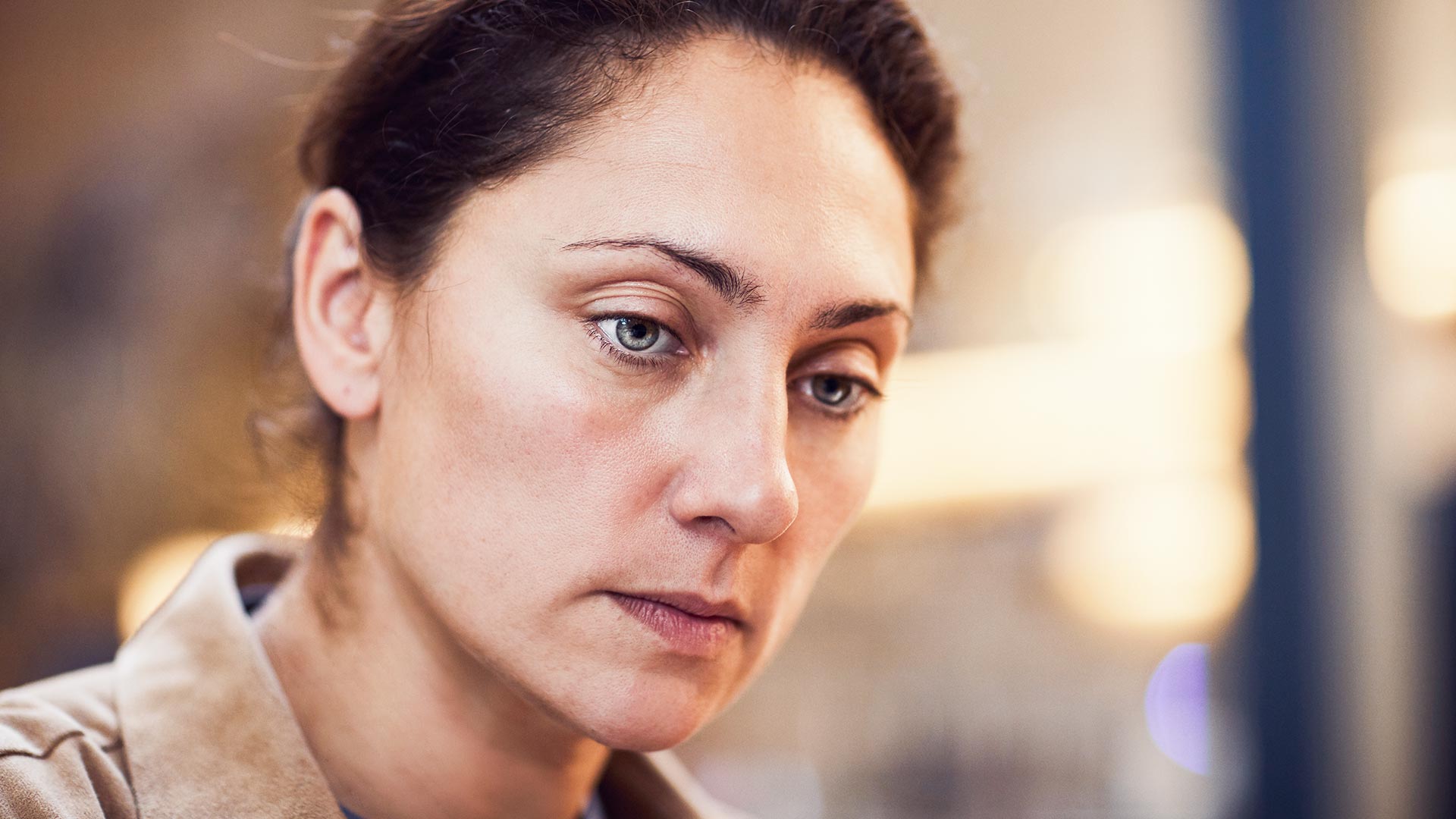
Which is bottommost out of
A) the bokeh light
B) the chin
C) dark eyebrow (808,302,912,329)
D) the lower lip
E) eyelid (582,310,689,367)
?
the chin

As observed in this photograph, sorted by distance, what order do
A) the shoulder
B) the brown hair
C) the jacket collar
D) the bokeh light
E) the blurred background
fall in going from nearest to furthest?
the shoulder → the jacket collar → the brown hair → the blurred background → the bokeh light

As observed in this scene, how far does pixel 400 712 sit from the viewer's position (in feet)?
3.68

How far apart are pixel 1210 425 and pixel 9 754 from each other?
7.00 ft

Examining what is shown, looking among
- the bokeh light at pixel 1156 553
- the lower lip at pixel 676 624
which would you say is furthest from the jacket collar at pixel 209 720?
the bokeh light at pixel 1156 553

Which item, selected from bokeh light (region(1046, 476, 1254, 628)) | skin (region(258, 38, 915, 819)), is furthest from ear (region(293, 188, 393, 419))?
bokeh light (region(1046, 476, 1254, 628))

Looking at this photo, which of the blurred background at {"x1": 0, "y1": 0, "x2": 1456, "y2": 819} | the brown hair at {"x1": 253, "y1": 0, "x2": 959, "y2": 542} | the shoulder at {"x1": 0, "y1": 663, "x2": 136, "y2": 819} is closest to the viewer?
the shoulder at {"x1": 0, "y1": 663, "x2": 136, "y2": 819}

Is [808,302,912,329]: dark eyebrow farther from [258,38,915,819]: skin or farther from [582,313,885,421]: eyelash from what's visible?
[582,313,885,421]: eyelash

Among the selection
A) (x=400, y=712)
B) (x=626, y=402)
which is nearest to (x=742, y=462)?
(x=626, y=402)

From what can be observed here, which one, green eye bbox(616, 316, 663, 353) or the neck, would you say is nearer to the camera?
green eye bbox(616, 316, 663, 353)

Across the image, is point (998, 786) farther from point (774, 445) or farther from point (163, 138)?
point (163, 138)

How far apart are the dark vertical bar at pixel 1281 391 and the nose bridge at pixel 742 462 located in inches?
62.4

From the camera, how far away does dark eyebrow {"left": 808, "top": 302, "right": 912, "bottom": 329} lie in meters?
1.05

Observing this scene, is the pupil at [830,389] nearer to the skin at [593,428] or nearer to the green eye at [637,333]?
the skin at [593,428]

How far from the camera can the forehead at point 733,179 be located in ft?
3.27
